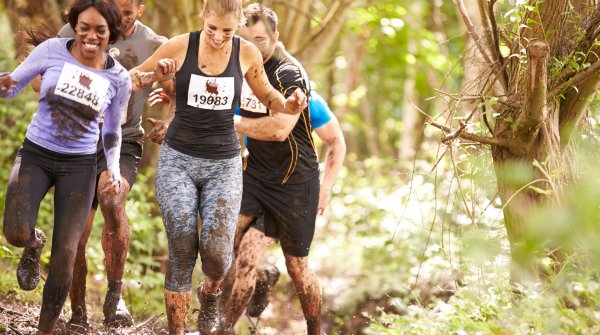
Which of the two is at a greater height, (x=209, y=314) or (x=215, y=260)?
(x=215, y=260)

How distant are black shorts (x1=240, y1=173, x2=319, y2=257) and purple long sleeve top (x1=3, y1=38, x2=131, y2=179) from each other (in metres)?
1.65

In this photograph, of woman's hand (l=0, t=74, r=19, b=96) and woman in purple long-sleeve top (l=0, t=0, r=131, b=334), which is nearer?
woman's hand (l=0, t=74, r=19, b=96)

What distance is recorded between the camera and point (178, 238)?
5.31m

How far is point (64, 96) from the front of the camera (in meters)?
4.97

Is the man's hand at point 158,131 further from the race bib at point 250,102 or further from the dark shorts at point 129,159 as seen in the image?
the race bib at point 250,102

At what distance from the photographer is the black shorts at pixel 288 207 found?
21.1ft

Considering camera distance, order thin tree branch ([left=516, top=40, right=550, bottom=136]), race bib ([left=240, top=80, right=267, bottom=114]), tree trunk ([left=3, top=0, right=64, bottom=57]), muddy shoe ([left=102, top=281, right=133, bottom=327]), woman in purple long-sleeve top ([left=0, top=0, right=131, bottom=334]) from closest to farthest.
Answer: woman in purple long-sleeve top ([left=0, top=0, right=131, bottom=334]), thin tree branch ([left=516, top=40, right=550, bottom=136]), muddy shoe ([left=102, top=281, right=133, bottom=327]), race bib ([left=240, top=80, right=267, bottom=114]), tree trunk ([left=3, top=0, right=64, bottom=57])

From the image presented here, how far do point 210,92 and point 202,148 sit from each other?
0.35m

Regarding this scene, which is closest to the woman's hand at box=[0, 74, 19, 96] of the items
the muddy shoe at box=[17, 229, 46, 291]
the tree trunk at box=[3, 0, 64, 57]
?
the muddy shoe at box=[17, 229, 46, 291]

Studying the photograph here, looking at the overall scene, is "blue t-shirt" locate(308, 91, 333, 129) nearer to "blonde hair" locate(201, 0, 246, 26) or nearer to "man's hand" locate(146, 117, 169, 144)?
"man's hand" locate(146, 117, 169, 144)

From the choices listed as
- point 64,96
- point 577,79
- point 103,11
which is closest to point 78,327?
point 64,96

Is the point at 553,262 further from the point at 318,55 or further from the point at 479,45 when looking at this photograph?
the point at 318,55

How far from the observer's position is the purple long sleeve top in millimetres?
4957

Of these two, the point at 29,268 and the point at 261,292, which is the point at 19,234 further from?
the point at 261,292
